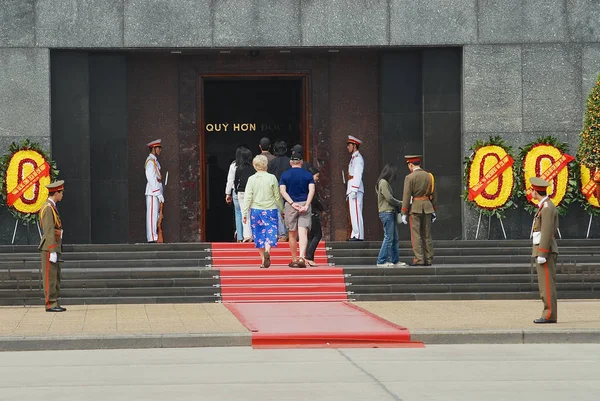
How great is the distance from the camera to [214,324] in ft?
54.0

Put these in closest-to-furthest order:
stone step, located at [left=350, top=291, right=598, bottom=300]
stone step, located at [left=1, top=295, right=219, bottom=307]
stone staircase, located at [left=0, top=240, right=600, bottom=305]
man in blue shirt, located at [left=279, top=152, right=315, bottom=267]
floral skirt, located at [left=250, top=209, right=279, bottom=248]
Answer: stone step, located at [left=1, top=295, right=219, bottom=307] < stone staircase, located at [left=0, top=240, right=600, bottom=305] < stone step, located at [left=350, top=291, right=598, bottom=300] < floral skirt, located at [left=250, top=209, right=279, bottom=248] < man in blue shirt, located at [left=279, top=152, right=315, bottom=267]

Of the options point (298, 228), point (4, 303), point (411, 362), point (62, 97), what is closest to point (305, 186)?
point (298, 228)

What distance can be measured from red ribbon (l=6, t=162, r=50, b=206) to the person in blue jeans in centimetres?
688

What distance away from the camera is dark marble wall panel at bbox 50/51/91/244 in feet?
85.1

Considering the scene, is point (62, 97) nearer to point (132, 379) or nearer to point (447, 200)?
point (447, 200)

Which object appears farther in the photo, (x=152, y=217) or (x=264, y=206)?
(x=152, y=217)

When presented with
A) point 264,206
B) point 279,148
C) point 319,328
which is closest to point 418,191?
point 264,206

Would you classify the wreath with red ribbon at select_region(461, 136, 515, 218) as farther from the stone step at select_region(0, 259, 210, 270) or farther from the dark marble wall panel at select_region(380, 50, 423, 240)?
the stone step at select_region(0, 259, 210, 270)

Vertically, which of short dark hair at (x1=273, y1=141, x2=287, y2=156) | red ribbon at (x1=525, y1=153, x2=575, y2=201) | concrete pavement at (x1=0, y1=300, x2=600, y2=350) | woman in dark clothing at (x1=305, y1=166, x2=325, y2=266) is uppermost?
short dark hair at (x1=273, y1=141, x2=287, y2=156)

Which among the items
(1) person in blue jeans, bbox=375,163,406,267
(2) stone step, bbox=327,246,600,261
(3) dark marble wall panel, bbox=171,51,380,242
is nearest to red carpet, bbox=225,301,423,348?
(1) person in blue jeans, bbox=375,163,406,267

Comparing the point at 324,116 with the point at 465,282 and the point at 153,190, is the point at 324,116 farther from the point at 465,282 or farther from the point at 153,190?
the point at 465,282

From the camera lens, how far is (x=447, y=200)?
87.0 ft

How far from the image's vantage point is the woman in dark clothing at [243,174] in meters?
24.4

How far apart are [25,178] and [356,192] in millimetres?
6525
